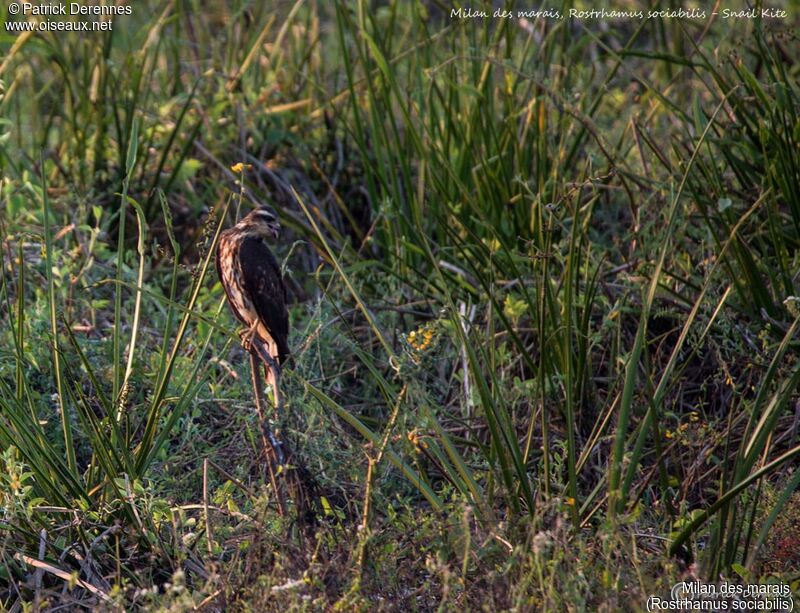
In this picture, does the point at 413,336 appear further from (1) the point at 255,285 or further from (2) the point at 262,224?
(2) the point at 262,224

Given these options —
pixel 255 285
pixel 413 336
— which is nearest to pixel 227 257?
pixel 255 285

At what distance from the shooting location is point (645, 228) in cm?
411

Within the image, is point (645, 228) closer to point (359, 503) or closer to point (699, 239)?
point (699, 239)

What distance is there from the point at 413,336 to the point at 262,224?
100cm

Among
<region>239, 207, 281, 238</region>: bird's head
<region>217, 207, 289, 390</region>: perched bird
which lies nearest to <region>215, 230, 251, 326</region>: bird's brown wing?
<region>217, 207, 289, 390</region>: perched bird

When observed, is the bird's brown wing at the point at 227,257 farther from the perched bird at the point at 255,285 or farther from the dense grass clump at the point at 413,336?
the dense grass clump at the point at 413,336

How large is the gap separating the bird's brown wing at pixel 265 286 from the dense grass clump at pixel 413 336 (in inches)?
8.8

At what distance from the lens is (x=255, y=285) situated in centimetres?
345

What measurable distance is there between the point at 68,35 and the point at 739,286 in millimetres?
3856

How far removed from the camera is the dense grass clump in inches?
107

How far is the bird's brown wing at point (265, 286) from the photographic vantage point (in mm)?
3418

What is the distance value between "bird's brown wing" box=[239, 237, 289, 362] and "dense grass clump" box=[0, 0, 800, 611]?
8.8 inches

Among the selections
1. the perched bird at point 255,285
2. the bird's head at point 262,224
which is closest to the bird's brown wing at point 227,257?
the perched bird at point 255,285

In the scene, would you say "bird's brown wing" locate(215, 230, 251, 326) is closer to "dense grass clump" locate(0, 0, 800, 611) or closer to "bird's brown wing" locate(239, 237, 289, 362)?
"bird's brown wing" locate(239, 237, 289, 362)
